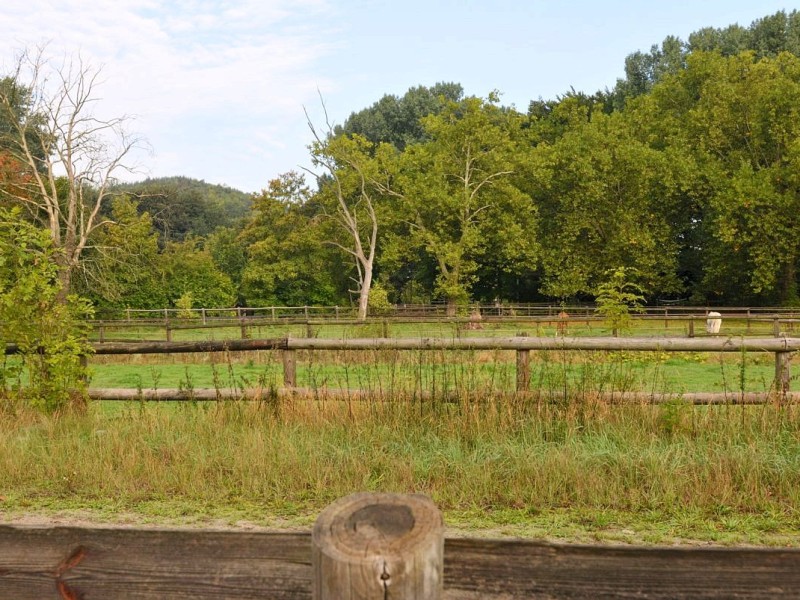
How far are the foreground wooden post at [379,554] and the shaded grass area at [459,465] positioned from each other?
10.2ft

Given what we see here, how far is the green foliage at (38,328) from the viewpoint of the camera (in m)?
6.91

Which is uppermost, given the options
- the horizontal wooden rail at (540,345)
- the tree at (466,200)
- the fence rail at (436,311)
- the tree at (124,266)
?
the tree at (466,200)

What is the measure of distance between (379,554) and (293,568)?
1.06 ft

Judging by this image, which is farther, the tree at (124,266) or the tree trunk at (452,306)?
the tree trunk at (452,306)

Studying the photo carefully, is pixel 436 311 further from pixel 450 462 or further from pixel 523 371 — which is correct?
pixel 450 462

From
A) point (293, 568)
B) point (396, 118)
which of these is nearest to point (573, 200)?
point (396, 118)

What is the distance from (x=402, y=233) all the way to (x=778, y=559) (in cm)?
4354

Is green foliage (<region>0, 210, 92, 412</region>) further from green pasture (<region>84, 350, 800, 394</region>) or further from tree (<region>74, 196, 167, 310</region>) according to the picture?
tree (<region>74, 196, 167, 310</region>)

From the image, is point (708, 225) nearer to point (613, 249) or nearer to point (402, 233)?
point (613, 249)

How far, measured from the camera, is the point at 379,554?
1.20 metres

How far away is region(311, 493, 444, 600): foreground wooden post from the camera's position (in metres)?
1.19

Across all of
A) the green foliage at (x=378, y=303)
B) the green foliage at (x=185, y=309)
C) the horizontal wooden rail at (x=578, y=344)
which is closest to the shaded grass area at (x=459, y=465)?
the horizontal wooden rail at (x=578, y=344)

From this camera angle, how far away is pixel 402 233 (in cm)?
4459

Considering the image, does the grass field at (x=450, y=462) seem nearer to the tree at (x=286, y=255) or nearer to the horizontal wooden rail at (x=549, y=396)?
the horizontal wooden rail at (x=549, y=396)
